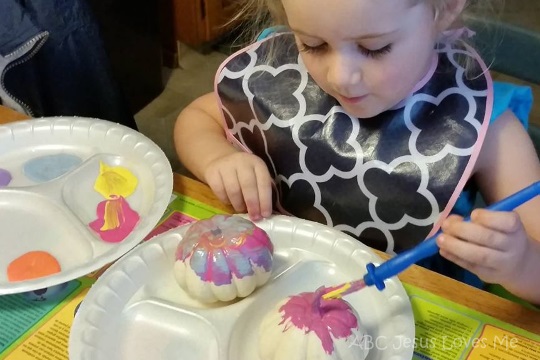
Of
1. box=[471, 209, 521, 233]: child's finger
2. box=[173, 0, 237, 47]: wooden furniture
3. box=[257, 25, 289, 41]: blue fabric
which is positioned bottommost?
box=[173, 0, 237, 47]: wooden furniture

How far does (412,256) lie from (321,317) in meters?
0.10

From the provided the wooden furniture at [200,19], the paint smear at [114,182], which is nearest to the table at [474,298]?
the paint smear at [114,182]

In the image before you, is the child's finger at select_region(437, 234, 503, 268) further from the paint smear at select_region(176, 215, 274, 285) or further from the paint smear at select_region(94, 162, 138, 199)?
the paint smear at select_region(94, 162, 138, 199)

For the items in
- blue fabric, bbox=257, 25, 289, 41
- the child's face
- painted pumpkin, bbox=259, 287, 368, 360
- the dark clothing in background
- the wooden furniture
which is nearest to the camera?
painted pumpkin, bbox=259, 287, 368, 360

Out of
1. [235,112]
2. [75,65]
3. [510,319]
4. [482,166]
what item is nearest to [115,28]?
[75,65]

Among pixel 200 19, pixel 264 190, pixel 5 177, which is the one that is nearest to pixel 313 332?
pixel 264 190

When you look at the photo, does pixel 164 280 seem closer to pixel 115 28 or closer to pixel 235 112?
pixel 235 112

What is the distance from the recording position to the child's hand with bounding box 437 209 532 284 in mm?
597

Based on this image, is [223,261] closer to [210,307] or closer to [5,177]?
[210,307]

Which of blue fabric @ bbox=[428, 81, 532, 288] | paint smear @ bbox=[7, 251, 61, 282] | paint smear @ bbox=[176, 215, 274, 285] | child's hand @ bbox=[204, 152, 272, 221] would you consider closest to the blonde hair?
blue fabric @ bbox=[428, 81, 532, 288]

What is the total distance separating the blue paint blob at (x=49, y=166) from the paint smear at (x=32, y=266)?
142 mm

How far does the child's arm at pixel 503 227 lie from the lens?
601 millimetres

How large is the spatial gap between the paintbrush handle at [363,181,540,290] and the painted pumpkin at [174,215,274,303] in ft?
0.37

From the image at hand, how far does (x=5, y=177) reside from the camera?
0.86 meters
